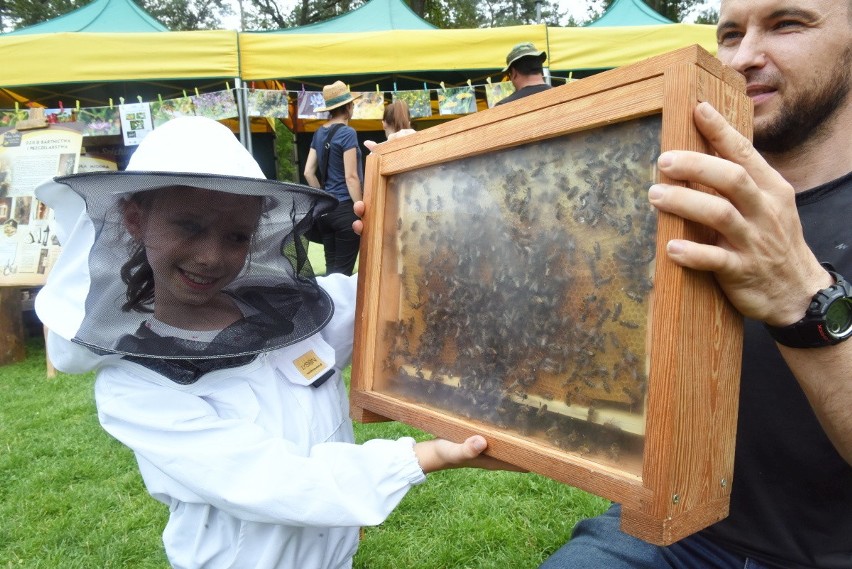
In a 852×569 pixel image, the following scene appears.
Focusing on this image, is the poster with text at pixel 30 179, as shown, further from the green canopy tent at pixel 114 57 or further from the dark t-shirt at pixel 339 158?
the dark t-shirt at pixel 339 158

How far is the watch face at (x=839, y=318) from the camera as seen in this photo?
107cm

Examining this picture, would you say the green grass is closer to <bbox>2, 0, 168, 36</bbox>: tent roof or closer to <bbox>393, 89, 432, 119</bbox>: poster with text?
<bbox>393, 89, 432, 119</bbox>: poster with text

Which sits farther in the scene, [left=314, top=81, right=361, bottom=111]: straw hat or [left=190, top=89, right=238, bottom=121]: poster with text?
[left=190, top=89, right=238, bottom=121]: poster with text

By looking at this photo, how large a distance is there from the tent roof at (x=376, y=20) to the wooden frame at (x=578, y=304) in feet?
24.7

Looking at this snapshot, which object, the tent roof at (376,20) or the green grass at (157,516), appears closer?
the green grass at (157,516)

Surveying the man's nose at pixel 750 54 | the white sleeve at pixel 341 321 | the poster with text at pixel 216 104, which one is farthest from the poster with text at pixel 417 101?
the man's nose at pixel 750 54

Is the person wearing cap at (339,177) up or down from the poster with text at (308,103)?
down

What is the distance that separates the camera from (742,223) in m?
0.98

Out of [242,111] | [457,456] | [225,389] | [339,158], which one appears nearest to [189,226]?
[225,389]

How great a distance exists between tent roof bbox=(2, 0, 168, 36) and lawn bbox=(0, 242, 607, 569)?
6795 millimetres

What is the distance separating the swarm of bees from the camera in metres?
1.13

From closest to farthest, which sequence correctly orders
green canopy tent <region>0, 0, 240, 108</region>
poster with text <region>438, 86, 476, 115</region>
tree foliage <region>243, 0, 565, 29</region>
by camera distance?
green canopy tent <region>0, 0, 240, 108</region>
poster with text <region>438, 86, 476, 115</region>
tree foliage <region>243, 0, 565, 29</region>

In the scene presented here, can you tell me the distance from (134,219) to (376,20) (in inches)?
314

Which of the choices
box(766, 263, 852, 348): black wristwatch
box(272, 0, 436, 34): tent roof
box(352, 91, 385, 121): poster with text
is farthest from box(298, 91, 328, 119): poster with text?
box(766, 263, 852, 348): black wristwatch
